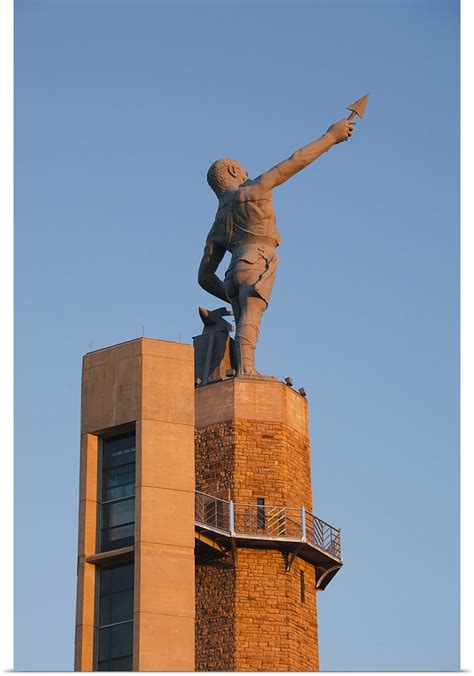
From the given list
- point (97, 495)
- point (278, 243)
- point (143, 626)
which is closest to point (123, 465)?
point (97, 495)

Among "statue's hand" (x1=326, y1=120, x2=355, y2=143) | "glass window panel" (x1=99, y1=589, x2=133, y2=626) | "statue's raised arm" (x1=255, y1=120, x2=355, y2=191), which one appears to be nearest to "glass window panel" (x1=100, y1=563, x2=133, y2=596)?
"glass window panel" (x1=99, y1=589, x2=133, y2=626)

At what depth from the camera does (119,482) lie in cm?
5034

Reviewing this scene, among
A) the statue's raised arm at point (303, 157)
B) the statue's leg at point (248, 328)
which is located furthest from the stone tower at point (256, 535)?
the statue's raised arm at point (303, 157)

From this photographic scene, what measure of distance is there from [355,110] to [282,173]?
2807 mm

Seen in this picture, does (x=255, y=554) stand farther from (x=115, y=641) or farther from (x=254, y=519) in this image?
(x=115, y=641)

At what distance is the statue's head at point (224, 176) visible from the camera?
5941cm

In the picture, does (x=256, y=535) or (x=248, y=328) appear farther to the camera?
(x=248, y=328)

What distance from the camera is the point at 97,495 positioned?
50.5 meters

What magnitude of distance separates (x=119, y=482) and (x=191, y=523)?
2.15 metres

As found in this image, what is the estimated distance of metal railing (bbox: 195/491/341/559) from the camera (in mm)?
53450

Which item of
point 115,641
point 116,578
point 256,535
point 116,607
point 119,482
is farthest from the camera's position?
point 256,535

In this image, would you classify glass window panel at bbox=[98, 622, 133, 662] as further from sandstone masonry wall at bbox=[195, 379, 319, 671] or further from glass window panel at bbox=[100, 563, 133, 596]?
sandstone masonry wall at bbox=[195, 379, 319, 671]

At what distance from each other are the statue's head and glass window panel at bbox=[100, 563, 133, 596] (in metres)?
13.9

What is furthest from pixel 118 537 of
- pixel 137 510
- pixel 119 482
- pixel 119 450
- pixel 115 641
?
pixel 115 641
